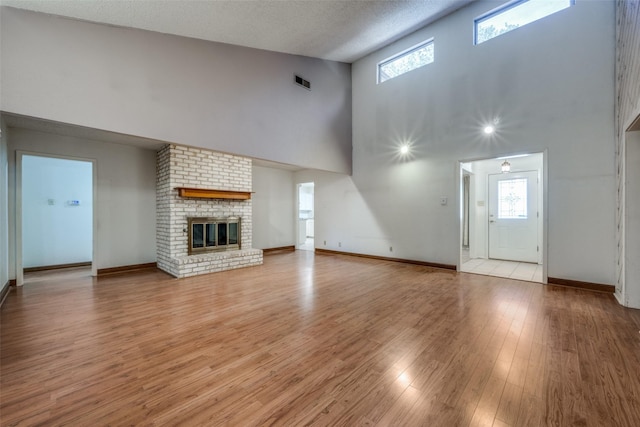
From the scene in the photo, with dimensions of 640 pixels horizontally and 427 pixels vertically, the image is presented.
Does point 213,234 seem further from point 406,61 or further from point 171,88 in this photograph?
point 406,61

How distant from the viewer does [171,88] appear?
3.93 meters

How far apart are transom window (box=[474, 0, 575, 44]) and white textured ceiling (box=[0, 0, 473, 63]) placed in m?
0.56

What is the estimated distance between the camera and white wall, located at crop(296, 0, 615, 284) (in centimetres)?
377

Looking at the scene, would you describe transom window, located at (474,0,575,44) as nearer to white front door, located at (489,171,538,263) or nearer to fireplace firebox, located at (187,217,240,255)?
white front door, located at (489,171,538,263)

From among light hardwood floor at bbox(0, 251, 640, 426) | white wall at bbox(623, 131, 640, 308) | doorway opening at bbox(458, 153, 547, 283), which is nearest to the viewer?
light hardwood floor at bbox(0, 251, 640, 426)

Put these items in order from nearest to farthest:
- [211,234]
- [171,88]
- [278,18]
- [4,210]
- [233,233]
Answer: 1. [4,210]
2. [171,88]
3. [278,18]
4. [211,234]
5. [233,233]

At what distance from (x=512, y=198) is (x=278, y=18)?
6038mm

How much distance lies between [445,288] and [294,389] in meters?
3.05

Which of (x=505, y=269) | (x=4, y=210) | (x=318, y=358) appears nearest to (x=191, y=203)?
(x=4, y=210)

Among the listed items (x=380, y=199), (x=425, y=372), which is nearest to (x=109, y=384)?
(x=425, y=372)

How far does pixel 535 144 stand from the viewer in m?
4.24

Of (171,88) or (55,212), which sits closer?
(171,88)

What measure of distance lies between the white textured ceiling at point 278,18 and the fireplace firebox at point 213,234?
3164mm

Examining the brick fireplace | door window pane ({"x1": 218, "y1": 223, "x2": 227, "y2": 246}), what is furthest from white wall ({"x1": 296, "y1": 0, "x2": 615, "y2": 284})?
door window pane ({"x1": 218, "y1": 223, "x2": 227, "y2": 246})
